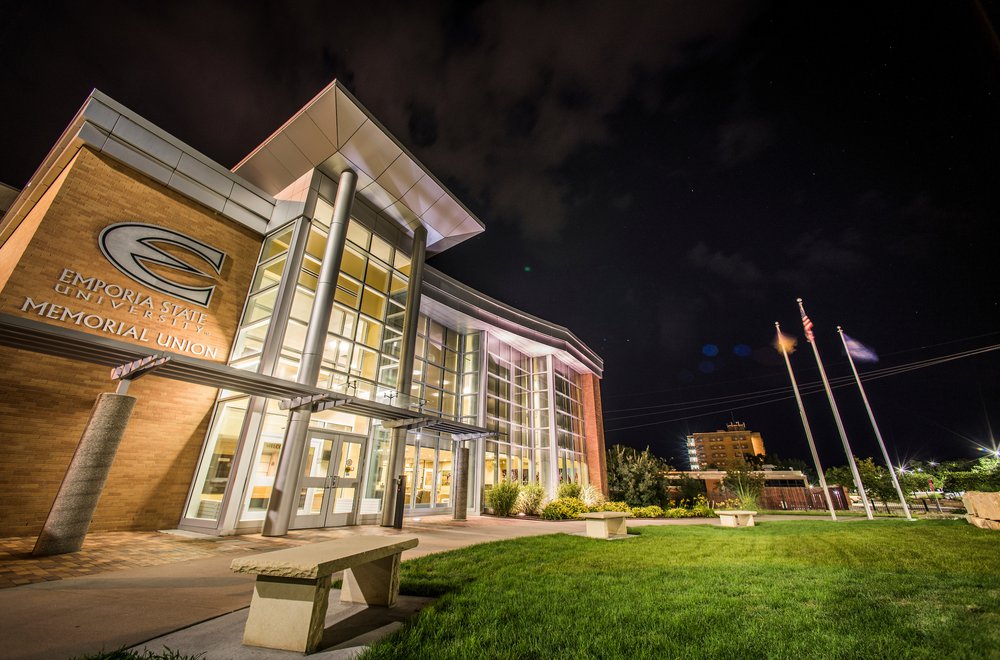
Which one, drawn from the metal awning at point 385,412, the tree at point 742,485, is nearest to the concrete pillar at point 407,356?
the metal awning at point 385,412

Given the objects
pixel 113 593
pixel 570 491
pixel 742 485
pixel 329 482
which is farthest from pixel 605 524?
pixel 742 485

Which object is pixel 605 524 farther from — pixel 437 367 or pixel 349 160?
pixel 349 160

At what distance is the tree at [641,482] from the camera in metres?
23.5

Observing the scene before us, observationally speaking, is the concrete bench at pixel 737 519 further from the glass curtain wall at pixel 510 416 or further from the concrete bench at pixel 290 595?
the concrete bench at pixel 290 595

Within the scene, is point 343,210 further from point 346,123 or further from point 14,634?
point 14,634

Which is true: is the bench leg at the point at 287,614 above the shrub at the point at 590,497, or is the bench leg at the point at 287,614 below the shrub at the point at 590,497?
below

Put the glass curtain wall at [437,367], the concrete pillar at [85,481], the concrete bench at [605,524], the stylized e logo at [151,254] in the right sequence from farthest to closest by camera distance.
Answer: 1. the glass curtain wall at [437,367]
2. the stylized e logo at [151,254]
3. the concrete bench at [605,524]
4. the concrete pillar at [85,481]

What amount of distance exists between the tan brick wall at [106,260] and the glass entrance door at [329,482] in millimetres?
4076

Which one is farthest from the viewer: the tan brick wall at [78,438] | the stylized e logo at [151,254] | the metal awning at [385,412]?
the metal awning at [385,412]

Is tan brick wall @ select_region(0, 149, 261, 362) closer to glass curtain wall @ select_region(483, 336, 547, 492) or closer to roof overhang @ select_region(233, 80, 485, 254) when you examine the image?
roof overhang @ select_region(233, 80, 485, 254)

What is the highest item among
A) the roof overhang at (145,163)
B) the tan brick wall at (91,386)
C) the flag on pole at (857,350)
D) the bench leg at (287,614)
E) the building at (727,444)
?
the building at (727,444)

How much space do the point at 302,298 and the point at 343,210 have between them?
11.0ft

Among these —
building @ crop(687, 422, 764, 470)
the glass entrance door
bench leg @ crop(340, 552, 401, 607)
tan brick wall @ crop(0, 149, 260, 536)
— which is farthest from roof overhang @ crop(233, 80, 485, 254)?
building @ crop(687, 422, 764, 470)

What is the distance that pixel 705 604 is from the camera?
13.2ft
